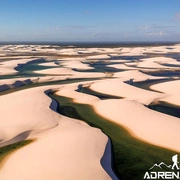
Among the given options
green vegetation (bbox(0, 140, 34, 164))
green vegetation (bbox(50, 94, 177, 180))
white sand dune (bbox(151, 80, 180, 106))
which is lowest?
white sand dune (bbox(151, 80, 180, 106))

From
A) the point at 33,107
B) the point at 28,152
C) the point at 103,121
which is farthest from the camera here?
the point at 33,107

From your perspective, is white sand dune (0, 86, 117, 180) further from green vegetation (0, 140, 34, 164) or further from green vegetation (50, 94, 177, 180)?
green vegetation (50, 94, 177, 180)

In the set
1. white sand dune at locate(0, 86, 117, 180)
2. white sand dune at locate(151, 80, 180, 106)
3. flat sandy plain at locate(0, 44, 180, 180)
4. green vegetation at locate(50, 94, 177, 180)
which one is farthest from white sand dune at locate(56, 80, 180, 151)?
white sand dune at locate(0, 86, 117, 180)

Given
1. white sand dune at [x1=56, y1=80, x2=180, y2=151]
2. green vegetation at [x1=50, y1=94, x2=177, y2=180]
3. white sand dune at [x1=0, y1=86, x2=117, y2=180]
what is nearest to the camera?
white sand dune at [x1=0, y1=86, x2=117, y2=180]

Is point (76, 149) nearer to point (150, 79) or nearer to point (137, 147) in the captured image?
point (137, 147)

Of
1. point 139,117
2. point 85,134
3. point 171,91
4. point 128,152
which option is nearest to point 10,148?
point 85,134

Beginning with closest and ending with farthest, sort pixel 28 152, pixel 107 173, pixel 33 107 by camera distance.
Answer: pixel 107 173
pixel 28 152
pixel 33 107

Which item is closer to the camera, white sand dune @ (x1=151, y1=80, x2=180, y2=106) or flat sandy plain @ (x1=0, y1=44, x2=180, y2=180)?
flat sandy plain @ (x1=0, y1=44, x2=180, y2=180)

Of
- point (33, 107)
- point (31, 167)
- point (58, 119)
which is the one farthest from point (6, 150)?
point (33, 107)

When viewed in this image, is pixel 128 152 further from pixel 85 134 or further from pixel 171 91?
pixel 171 91
